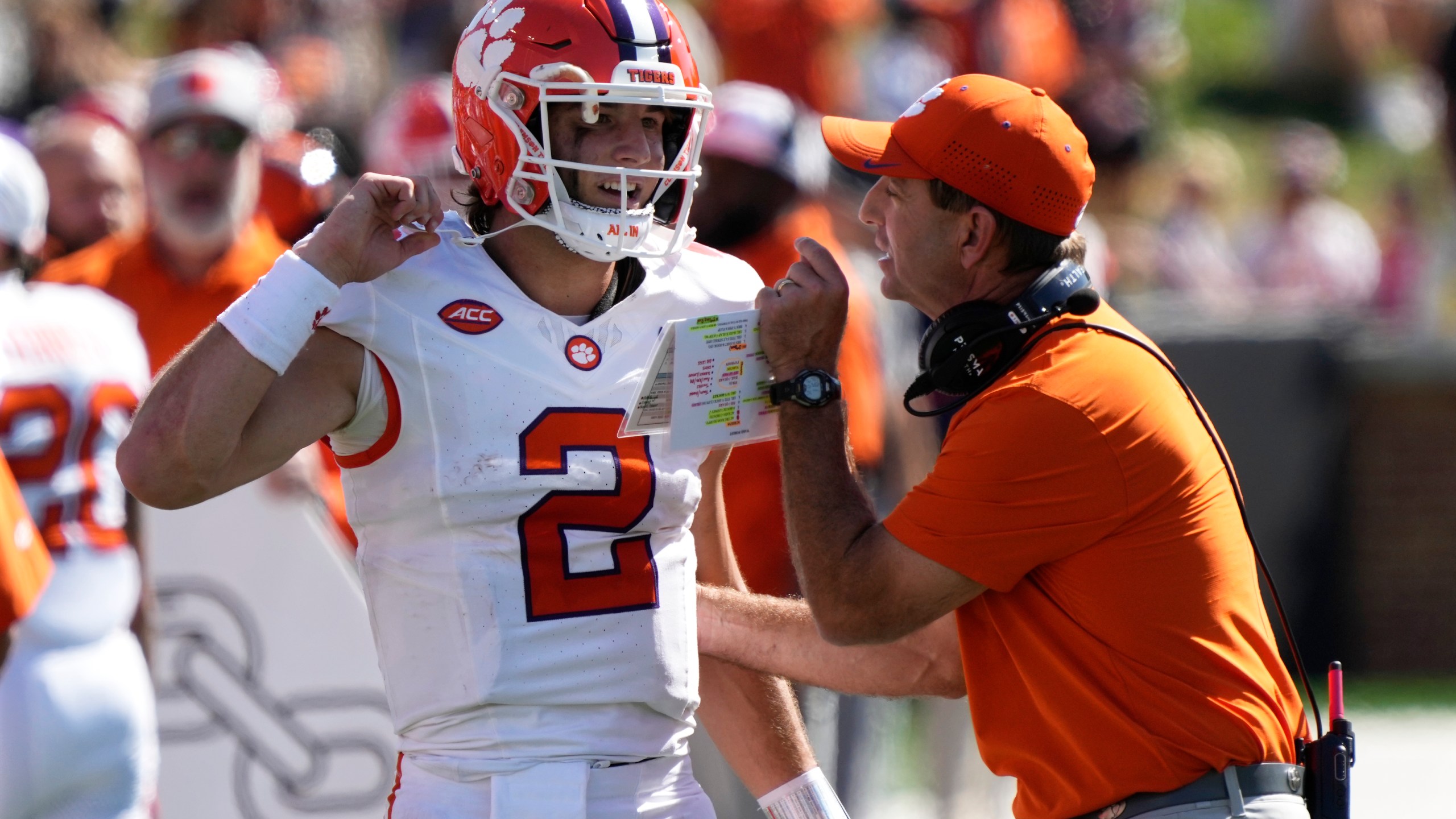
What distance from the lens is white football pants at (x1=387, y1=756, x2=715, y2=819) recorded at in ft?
8.29

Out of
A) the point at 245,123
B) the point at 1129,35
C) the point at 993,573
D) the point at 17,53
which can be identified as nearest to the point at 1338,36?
the point at 1129,35

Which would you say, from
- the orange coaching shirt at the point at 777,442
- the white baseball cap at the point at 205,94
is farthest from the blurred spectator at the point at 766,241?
the white baseball cap at the point at 205,94

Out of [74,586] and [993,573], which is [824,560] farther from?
[74,586]

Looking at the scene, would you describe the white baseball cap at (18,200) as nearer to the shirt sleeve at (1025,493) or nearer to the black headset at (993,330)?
the black headset at (993,330)

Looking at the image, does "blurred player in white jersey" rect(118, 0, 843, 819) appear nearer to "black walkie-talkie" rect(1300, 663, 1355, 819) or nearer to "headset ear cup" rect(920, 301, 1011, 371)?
"headset ear cup" rect(920, 301, 1011, 371)

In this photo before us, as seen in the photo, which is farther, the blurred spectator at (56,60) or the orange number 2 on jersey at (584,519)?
the blurred spectator at (56,60)

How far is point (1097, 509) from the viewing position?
2.75m

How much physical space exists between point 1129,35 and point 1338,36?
5880 millimetres

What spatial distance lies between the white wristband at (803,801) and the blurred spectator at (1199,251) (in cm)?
751

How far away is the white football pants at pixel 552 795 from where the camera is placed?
2.53 metres

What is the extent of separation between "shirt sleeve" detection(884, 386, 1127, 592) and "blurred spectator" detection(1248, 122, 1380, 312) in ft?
27.7

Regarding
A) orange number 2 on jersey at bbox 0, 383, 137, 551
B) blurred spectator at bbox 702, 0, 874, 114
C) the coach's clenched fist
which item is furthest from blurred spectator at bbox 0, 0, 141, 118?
the coach's clenched fist

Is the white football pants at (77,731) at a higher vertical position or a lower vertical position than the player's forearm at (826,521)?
lower

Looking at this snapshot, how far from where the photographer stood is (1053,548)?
2764 mm
